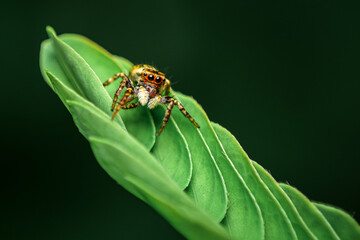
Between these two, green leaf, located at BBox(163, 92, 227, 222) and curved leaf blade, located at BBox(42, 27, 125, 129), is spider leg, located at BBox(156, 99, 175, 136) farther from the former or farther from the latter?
curved leaf blade, located at BBox(42, 27, 125, 129)

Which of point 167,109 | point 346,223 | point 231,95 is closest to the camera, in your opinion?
point 346,223

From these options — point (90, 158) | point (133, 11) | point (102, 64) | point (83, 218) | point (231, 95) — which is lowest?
point (83, 218)

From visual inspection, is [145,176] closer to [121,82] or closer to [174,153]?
[174,153]

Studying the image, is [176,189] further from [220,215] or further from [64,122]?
[64,122]

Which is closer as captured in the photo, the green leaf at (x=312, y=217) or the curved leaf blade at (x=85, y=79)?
the green leaf at (x=312, y=217)

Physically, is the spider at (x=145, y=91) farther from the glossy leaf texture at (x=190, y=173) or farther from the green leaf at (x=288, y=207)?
the green leaf at (x=288, y=207)

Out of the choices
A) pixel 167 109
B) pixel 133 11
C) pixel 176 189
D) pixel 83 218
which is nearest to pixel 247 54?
pixel 133 11

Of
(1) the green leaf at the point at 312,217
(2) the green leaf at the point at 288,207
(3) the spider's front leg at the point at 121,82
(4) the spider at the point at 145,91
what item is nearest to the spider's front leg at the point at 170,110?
(4) the spider at the point at 145,91
